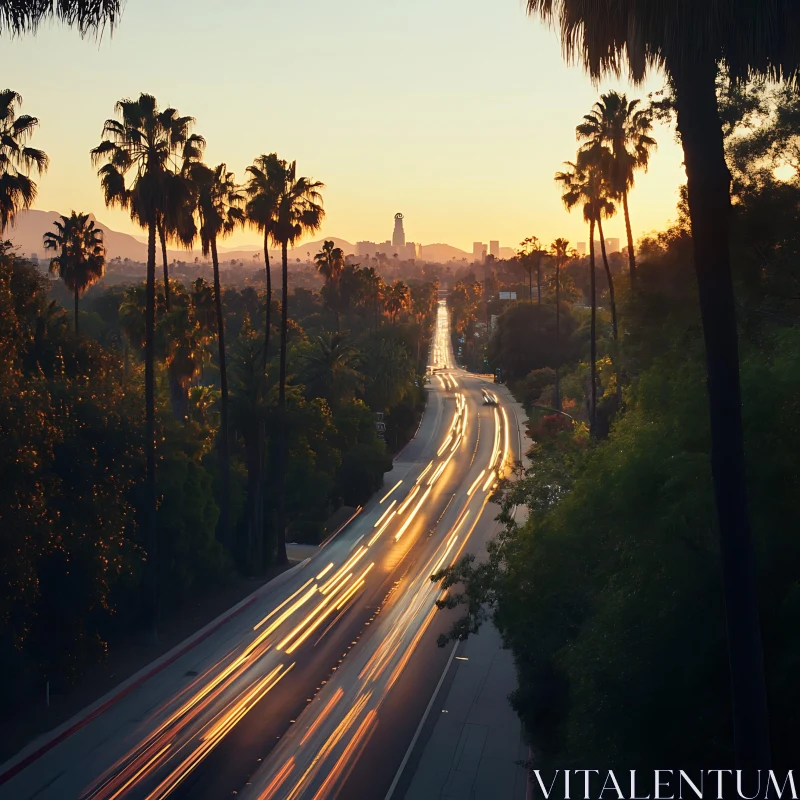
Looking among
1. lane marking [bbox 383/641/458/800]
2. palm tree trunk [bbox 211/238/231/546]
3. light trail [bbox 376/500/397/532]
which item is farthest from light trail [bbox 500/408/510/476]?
lane marking [bbox 383/641/458/800]

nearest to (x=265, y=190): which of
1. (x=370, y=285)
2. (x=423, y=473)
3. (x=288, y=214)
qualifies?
(x=288, y=214)

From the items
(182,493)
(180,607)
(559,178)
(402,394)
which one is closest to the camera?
(182,493)

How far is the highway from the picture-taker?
779 inches

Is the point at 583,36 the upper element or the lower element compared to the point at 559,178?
lower

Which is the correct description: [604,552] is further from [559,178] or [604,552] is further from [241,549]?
[559,178]

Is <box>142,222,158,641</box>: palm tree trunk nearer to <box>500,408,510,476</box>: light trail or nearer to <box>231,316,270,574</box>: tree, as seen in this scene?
<box>231,316,270,574</box>: tree

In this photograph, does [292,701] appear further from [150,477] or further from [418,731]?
[150,477]

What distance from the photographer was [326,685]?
26188mm

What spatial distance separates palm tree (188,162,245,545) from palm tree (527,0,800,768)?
24956 mm

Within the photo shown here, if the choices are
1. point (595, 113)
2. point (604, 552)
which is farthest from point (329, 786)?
point (595, 113)

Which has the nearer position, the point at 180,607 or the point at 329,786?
the point at 329,786

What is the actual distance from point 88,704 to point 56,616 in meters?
3.19

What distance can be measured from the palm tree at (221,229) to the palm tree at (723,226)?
24956mm

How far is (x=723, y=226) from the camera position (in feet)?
29.1
